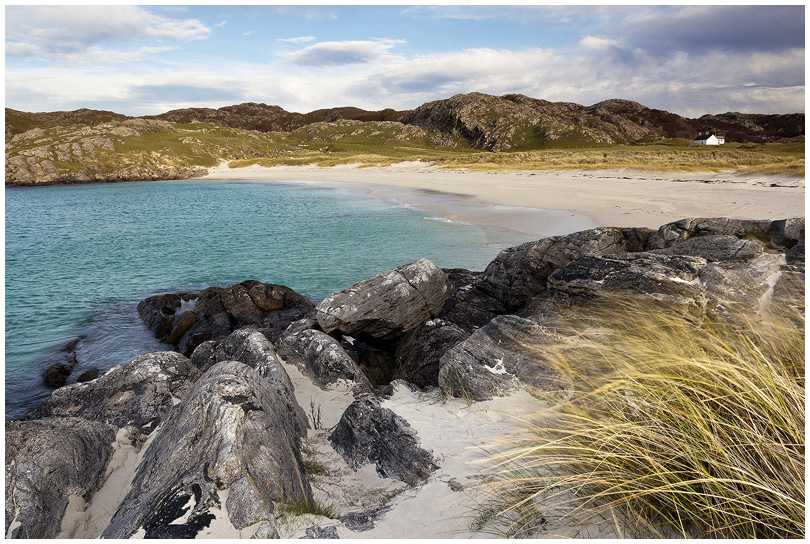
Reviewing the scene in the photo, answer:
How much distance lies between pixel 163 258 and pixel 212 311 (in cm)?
1124

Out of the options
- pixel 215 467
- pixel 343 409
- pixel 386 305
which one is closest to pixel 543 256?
pixel 386 305

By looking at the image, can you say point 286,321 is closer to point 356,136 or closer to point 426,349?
point 426,349

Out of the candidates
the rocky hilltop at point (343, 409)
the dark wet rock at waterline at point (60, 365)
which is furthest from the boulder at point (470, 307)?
the dark wet rock at waterline at point (60, 365)

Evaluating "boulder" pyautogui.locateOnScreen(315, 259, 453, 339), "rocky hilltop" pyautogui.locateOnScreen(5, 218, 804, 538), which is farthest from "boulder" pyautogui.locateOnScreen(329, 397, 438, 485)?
"boulder" pyautogui.locateOnScreen(315, 259, 453, 339)

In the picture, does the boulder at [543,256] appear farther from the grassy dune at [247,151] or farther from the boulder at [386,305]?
the grassy dune at [247,151]

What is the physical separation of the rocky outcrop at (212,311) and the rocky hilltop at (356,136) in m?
70.0

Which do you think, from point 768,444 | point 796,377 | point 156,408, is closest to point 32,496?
point 156,408

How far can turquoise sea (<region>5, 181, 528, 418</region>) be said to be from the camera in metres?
12.4

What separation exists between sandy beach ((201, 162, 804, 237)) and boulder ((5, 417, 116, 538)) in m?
18.3

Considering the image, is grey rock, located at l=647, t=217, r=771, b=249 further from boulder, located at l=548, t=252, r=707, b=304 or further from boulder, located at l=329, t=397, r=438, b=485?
boulder, located at l=329, t=397, r=438, b=485

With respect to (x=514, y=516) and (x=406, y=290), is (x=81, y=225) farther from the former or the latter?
(x=514, y=516)

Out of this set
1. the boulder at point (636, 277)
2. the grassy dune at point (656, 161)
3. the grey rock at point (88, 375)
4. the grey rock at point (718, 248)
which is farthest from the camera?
the grassy dune at point (656, 161)

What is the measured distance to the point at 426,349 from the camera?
8477mm

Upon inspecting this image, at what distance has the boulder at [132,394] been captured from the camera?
598cm
